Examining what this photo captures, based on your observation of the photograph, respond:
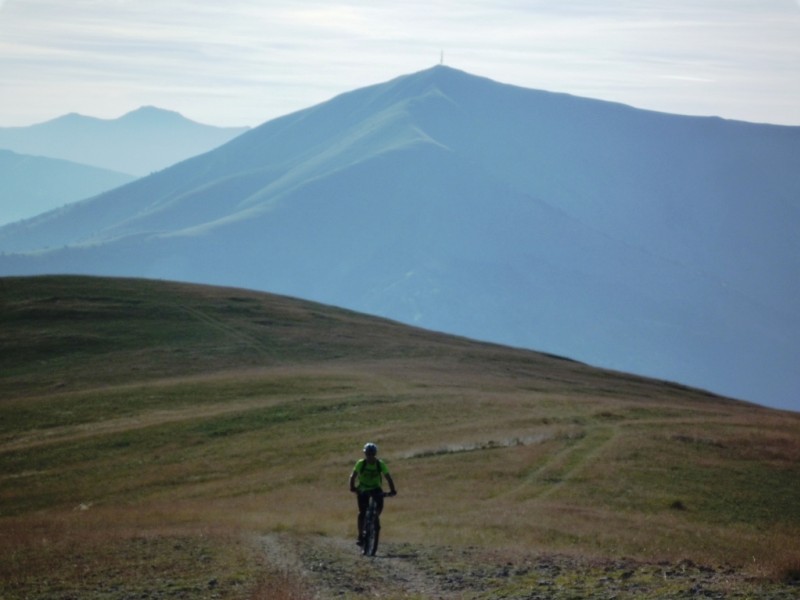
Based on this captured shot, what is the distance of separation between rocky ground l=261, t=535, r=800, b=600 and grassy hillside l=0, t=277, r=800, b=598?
0.41 ft

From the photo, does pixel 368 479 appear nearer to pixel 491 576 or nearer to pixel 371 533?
pixel 371 533

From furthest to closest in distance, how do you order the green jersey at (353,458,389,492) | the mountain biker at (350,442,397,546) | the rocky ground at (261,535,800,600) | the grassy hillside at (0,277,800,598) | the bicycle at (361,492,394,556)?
the green jersey at (353,458,389,492) < the mountain biker at (350,442,397,546) < the bicycle at (361,492,394,556) < the grassy hillside at (0,277,800,598) < the rocky ground at (261,535,800,600)

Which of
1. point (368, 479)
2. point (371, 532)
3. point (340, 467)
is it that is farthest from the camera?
point (340, 467)

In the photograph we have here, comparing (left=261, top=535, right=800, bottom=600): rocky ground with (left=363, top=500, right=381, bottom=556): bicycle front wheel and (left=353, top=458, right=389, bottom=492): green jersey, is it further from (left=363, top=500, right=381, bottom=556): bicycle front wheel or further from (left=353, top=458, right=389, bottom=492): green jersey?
(left=353, top=458, right=389, bottom=492): green jersey

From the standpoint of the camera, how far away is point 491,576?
23062 mm

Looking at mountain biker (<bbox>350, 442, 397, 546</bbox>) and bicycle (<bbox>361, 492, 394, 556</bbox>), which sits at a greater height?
mountain biker (<bbox>350, 442, 397, 546</bbox>)

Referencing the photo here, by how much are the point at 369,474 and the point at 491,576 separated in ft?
17.8

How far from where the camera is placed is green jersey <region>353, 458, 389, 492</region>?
2744cm

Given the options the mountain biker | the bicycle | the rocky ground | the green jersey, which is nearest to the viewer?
the rocky ground

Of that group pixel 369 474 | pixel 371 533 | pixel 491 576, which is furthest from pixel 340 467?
pixel 491 576

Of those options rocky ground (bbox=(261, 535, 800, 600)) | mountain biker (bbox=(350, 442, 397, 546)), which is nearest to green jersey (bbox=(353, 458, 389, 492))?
mountain biker (bbox=(350, 442, 397, 546))

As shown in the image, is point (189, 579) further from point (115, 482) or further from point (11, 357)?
point (11, 357)

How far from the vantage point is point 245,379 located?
70812mm

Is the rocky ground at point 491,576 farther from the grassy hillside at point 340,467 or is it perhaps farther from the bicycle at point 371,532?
the bicycle at point 371,532
